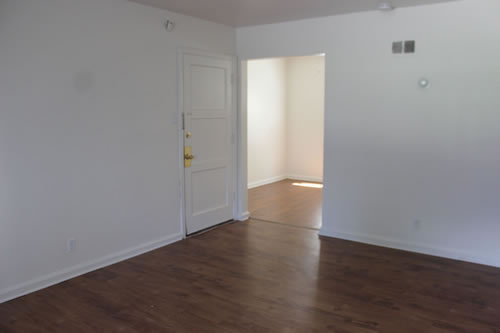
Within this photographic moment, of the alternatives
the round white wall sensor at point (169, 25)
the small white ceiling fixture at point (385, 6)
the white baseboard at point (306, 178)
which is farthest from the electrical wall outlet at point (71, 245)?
the white baseboard at point (306, 178)

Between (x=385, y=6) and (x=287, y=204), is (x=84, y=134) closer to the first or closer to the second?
(x=385, y=6)

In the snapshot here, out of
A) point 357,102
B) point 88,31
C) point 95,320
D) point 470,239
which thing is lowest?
point 95,320

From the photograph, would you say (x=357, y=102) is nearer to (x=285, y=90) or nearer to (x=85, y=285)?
(x=85, y=285)

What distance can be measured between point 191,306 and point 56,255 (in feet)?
4.21

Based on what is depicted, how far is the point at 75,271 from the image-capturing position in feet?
11.6

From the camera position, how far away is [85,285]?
133 inches

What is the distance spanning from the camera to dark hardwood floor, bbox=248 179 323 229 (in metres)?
5.38

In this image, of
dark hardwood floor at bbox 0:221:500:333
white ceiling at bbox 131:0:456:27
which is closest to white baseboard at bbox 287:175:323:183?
dark hardwood floor at bbox 0:221:500:333

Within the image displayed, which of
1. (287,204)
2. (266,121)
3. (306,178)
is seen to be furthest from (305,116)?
(287,204)

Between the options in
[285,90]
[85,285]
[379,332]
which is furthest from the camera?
[285,90]

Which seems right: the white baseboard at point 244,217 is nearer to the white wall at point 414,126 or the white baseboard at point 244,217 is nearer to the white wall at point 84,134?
the white wall at point 84,134

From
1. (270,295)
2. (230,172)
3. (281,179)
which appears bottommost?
(270,295)

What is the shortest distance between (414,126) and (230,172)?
2288 mm

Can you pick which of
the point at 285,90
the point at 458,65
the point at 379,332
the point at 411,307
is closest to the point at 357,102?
the point at 458,65
